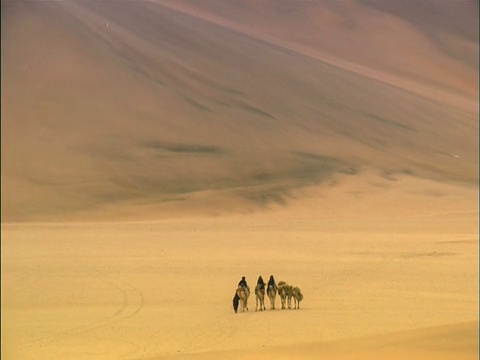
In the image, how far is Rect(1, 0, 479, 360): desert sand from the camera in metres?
11.1

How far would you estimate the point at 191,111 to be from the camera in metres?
28.0

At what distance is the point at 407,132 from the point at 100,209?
33.3 feet

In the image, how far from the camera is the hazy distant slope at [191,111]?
23875 millimetres

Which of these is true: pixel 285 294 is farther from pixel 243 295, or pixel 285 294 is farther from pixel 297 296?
pixel 243 295

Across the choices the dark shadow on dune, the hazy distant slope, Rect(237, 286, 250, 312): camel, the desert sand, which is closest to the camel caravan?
Rect(237, 286, 250, 312): camel

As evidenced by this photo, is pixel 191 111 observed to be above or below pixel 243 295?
above

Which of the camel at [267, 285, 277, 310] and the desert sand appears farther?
the camel at [267, 285, 277, 310]

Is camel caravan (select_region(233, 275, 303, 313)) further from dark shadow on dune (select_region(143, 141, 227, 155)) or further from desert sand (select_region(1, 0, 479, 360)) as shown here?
dark shadow on dune (select_region(143, 141, 227, 155))

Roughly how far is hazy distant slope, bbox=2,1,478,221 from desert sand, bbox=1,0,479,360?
0.25 ft

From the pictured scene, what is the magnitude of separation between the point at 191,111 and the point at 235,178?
401cm

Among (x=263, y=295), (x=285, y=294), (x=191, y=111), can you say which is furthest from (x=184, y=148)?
(x=263, y=295)

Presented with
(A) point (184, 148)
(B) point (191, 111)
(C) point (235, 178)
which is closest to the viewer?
(C) point (235, 178)

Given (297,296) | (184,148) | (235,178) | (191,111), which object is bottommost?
(297,296)

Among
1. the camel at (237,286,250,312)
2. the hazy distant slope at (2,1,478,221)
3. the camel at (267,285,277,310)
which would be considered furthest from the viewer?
the hazy distant slope at (2,1,478,221)
